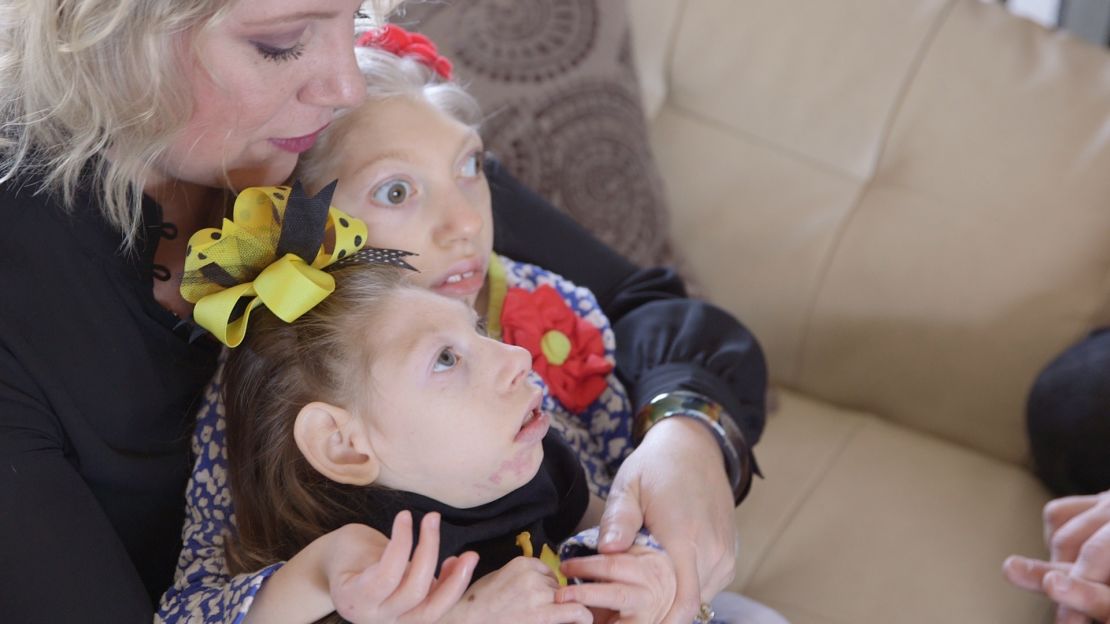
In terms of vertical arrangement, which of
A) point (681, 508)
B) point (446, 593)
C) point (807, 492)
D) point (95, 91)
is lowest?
point (807, 492)

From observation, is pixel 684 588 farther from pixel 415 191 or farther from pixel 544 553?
pixel 415 191

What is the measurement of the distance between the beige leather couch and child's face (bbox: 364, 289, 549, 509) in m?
0.72

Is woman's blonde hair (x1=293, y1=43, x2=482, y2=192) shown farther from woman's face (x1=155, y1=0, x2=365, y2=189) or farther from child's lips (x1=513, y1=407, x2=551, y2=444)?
child's lips (x1=513, y1=407, x2=551, y2=444)

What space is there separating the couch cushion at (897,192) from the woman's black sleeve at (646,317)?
1.31 ft

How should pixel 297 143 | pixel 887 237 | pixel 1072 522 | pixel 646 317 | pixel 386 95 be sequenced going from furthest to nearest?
pixel 887 237 → pixel 646 317 → pixel 1072 522 → pixel 386 95 → pixel 297 143

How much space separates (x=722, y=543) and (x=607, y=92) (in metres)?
0.88

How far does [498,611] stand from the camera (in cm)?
112

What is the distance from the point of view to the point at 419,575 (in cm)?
106

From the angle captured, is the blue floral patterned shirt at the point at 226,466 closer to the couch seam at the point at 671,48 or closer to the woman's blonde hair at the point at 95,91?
the woman's blonde hair at the point at 95,91

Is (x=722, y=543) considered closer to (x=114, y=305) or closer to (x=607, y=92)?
(x=114, y=305)

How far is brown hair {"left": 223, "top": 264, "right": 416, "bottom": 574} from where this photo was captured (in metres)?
1.20

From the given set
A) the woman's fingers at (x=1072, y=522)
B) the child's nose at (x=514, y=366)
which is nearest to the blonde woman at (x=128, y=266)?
the child's nose at (x=514, y=366)

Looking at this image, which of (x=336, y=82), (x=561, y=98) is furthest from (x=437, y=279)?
(x=561, y=98)

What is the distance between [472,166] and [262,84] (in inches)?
12.6
